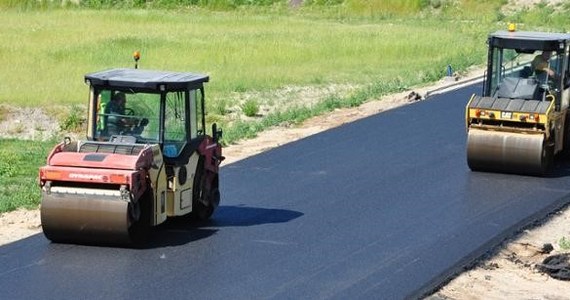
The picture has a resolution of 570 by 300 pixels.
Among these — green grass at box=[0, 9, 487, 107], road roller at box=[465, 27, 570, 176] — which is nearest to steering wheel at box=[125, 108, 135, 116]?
road roller at box=[465, 27, 570, 176]

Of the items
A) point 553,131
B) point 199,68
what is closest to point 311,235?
point 553,131

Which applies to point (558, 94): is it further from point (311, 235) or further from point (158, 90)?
point (158, 90)

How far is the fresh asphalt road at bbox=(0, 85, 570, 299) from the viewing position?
13328 mm

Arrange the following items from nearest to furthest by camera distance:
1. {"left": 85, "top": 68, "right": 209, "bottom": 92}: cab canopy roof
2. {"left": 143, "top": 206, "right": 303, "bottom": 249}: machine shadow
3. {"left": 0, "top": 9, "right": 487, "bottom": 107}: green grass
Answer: {"left": 85, "top": 68, "right": 209, "bottom": 92}: cab canopy roof, {"left": 143, "top": 206, "right": 303, "bottom": 249}: machine shadow, {"left": 0, "top": 9, "right": 487, "bottom": 107}: green grass

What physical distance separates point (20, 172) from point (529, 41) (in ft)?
28.1

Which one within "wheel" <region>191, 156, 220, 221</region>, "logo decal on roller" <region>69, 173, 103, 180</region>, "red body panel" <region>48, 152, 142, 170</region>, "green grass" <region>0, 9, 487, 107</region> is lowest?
"green grass" <region>0, 9, 487, 107</region>

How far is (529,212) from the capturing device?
56.9 feet

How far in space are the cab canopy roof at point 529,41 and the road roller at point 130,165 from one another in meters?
6.38

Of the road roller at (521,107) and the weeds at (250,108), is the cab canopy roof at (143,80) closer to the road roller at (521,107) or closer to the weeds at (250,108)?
the road roller at (521,107)

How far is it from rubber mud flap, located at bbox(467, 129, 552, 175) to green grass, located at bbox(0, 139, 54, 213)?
6.93 m

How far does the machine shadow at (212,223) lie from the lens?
1545cm

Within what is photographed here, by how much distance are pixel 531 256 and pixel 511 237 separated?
58 centimetres

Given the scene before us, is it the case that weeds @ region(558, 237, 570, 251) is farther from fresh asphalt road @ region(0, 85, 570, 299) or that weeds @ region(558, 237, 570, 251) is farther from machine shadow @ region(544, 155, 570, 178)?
machine shadow @ region(544, 155, 570, 178)

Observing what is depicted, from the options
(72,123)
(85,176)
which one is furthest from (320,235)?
(72,123)
